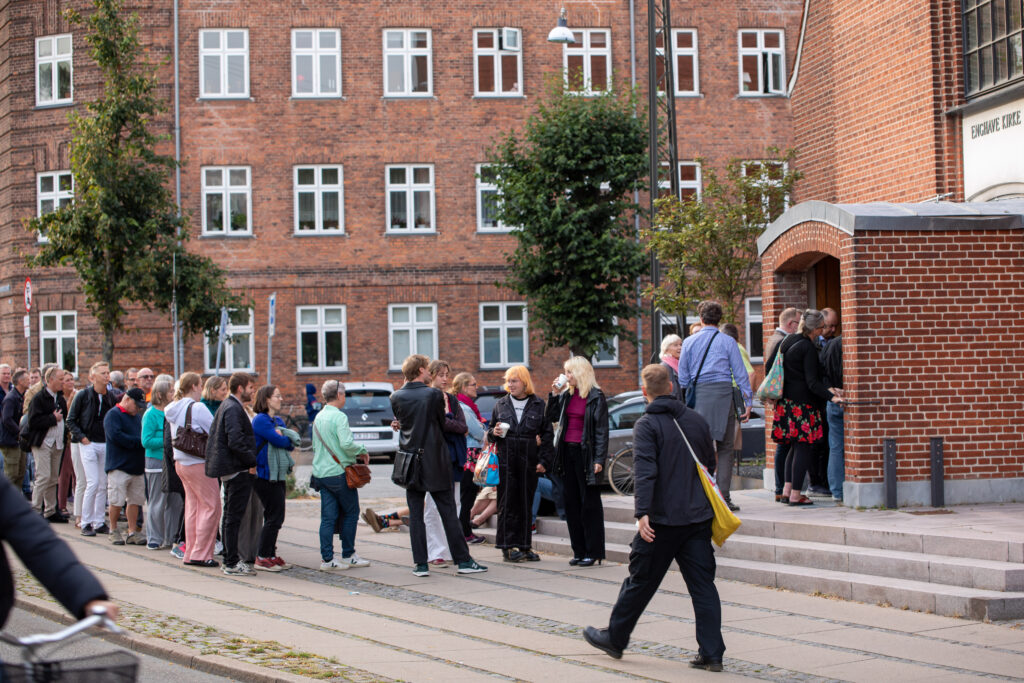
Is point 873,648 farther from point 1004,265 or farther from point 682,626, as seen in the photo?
point 1004,265

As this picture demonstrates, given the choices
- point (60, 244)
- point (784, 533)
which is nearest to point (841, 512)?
point (784, 533)

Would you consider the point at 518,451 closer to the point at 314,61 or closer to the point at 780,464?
the point at 780,464

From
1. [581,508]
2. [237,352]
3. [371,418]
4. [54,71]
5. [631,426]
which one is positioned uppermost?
[54,71]

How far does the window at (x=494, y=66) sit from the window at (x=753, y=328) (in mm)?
8513

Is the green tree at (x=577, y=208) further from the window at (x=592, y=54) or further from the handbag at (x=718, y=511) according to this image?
the handbag at (x=718, y=511)

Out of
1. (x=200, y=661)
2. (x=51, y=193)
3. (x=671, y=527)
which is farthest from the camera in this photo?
(x=51, y=193)

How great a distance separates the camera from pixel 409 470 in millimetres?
11344

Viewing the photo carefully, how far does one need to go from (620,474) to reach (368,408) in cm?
1019

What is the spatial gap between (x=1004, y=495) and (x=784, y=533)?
2509mm

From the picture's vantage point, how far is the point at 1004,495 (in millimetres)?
11992

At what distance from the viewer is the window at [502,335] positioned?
108ft

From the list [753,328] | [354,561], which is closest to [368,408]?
[753,328]

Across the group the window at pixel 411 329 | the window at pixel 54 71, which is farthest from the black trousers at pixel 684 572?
the window at pixel 54 71

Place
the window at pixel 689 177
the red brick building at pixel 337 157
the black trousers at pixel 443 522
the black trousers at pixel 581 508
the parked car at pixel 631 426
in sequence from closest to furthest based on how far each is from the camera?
the black trousers at pixel 581 508
the black trousers at pixel 443 522
the parked car at pixel 631 426
the red brick building at pixel 337 157
the window at pixel 689 177
